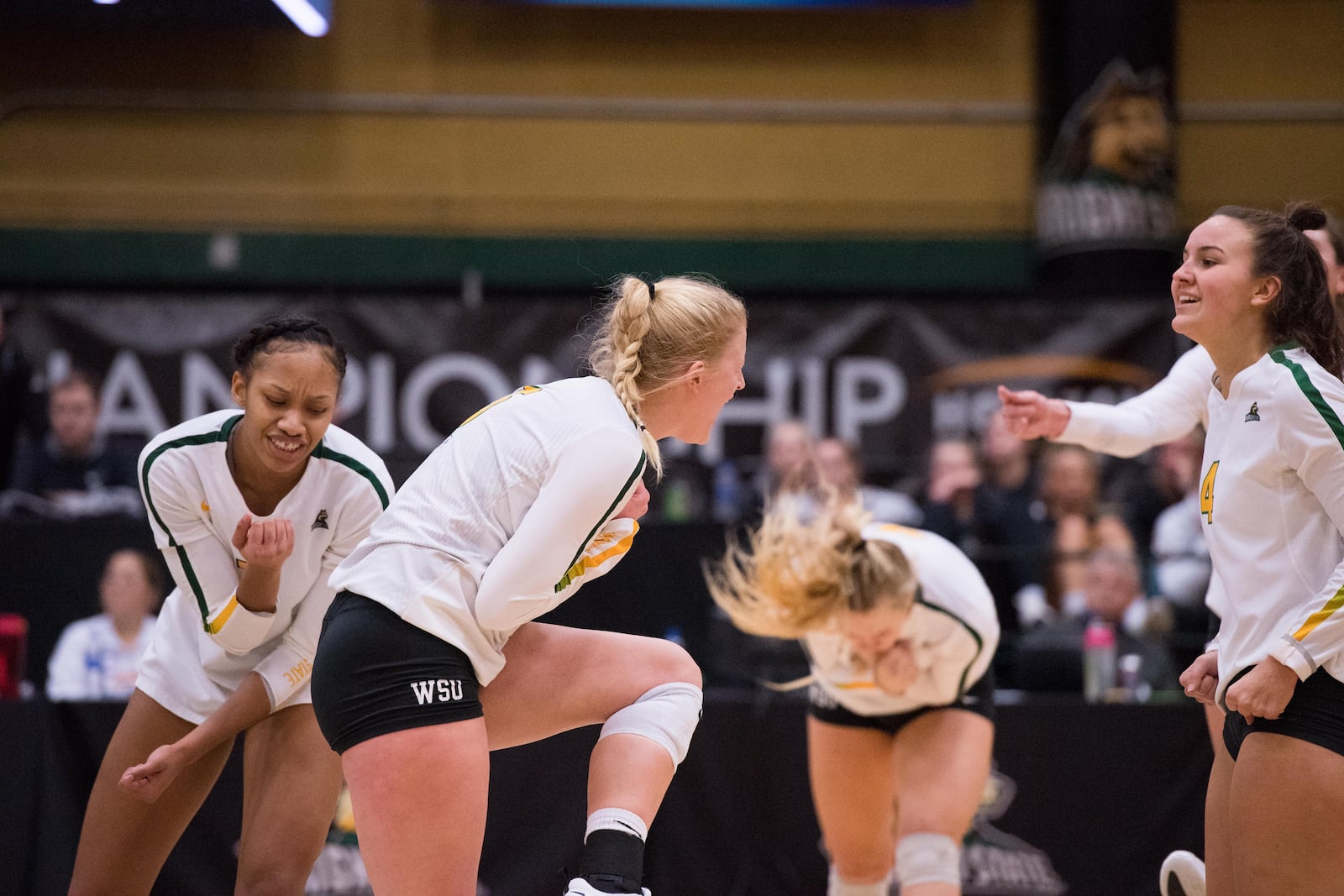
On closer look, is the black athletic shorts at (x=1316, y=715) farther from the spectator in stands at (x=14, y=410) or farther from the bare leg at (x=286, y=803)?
the spectator in stands at (x=14, y=410)

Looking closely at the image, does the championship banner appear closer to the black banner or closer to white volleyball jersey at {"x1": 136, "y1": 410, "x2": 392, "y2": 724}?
the black banner

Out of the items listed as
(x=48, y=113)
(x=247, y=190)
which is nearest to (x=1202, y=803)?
(x=247, y=190)

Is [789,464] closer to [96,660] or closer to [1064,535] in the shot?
[1064,535]

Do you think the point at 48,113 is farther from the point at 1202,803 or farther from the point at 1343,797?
the point at 1343,797

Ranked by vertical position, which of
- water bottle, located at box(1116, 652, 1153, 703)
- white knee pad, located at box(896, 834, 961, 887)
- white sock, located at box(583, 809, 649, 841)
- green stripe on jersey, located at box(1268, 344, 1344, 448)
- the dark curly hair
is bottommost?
water bottle, located at box(1116, 652, 1153, 703)

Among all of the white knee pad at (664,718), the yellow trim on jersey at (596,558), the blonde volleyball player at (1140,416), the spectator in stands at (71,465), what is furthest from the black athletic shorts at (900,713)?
the spectator in stands at (71,465)

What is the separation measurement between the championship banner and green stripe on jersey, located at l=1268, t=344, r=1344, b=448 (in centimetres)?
584

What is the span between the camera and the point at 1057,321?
864cm

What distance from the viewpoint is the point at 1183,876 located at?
3393mm

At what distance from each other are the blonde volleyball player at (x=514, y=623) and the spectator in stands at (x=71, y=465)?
532 cm

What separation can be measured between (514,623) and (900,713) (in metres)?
1.98

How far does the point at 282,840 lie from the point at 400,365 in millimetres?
5695

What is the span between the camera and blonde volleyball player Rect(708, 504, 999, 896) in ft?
12.8

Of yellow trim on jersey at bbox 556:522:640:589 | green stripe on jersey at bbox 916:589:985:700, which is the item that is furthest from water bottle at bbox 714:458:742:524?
yellow trim on jersey at bbox 556:522:640:589
